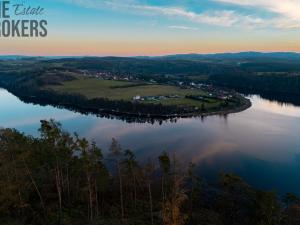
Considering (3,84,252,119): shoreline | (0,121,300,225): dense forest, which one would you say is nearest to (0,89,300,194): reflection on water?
(3,84,252,119): shoreline

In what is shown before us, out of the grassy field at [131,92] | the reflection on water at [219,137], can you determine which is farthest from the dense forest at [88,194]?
the grassy field at [131,92]

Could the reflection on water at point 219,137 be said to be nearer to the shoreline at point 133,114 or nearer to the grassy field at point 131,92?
the shoreline at point 133,114

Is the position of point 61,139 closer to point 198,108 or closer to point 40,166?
point 40,166

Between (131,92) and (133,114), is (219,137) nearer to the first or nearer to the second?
(133,114)

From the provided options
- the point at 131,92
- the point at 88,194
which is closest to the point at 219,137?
the point at 88,194

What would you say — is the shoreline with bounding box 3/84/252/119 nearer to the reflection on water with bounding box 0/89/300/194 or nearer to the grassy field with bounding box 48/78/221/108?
the reflection on water with bounding box 0/89/300/194

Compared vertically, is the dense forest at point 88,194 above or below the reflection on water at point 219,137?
above
